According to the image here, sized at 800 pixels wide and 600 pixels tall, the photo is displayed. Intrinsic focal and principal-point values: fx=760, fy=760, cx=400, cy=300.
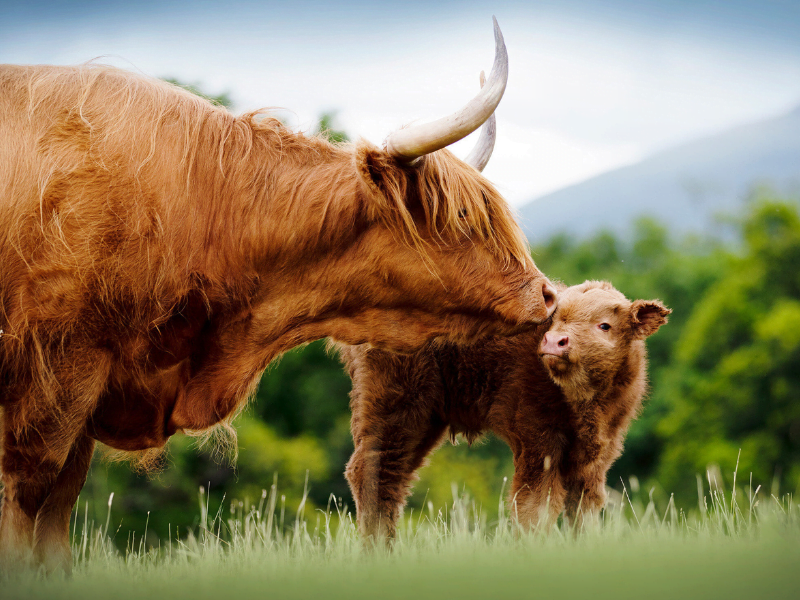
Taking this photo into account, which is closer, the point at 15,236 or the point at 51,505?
the point at 15,236

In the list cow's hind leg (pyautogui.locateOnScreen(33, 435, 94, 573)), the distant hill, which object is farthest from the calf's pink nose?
cow's hind leg (pyautogui.locateOnScreen(33, 435, 94, 573))

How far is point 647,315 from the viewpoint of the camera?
462 cm

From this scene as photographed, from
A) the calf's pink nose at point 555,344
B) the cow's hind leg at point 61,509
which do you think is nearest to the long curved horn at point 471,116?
the calf's pink nose at point 555,344

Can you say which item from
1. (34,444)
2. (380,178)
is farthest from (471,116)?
(34,444)

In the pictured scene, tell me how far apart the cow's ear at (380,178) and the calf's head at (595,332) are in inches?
50.4

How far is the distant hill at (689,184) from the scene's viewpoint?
31.3m

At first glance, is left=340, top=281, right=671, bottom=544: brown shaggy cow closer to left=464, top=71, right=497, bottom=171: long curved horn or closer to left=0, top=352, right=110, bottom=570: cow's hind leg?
left=464, top=71, right=497, bottom=171: long curved horn

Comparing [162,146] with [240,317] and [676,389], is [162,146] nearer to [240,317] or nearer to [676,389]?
[240,317]

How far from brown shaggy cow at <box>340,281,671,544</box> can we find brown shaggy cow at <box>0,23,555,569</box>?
694mm

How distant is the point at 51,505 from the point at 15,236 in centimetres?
160

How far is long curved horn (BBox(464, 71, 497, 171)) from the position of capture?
4.87 meters

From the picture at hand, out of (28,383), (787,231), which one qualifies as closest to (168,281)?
(28,383)

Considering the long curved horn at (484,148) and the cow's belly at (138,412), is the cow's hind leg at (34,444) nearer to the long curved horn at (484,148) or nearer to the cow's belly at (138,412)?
the cow's belly at (138,412)

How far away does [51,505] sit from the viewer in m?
4.23
